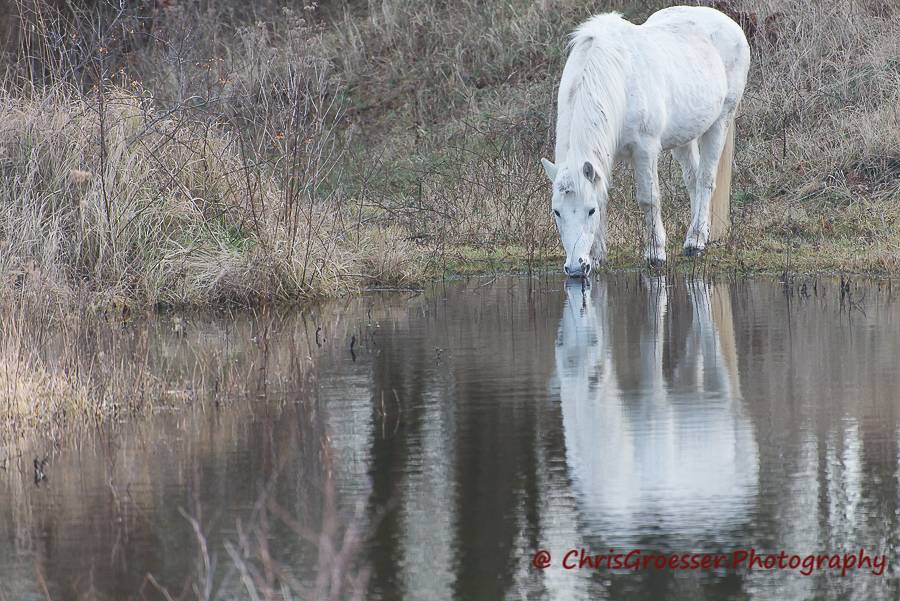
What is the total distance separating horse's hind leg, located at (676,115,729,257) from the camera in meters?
12.8

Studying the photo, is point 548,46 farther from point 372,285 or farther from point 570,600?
point 570,600

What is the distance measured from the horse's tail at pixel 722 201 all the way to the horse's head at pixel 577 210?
2338 millimetres

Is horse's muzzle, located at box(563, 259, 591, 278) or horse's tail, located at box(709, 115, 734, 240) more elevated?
horse's tail, located at box(709, 115, 734, 240)

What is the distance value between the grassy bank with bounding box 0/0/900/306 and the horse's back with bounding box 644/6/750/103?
1.32 metres

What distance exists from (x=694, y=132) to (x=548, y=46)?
8.37m

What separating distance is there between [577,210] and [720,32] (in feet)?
11.2

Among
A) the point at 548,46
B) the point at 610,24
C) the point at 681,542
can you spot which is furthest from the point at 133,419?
the point at 548,46

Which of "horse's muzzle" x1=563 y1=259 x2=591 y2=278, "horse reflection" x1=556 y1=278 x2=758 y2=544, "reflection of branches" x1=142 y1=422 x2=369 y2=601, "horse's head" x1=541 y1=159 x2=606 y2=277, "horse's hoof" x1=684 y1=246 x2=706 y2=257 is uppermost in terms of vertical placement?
"horse's head" x1=541 y1=159 x2=606 y2=277

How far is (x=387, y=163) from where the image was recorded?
18391 mm

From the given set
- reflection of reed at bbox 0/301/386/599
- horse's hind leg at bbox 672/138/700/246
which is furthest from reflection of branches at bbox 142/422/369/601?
horse's hind leg at bbox 672/138/700/246

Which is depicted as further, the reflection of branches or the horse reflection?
the horse reflection

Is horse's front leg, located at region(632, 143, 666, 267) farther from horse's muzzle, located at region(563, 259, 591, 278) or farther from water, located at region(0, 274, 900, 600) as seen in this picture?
water, located at region(0, 274, 900, 600)

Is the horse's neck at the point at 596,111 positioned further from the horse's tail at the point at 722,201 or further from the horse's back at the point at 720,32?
the horse's tail at the point at 722,201

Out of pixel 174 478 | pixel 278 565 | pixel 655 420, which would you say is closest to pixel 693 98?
pixel 655 420
